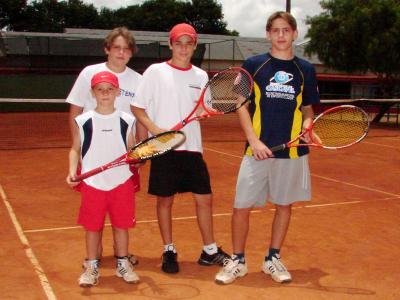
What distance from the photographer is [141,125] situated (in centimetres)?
439

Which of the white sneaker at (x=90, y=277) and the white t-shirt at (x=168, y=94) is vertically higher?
the white t-shirt at (x=168, y=94)

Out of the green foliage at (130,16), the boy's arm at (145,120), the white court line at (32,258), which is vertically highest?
the green foliage at (130,16)

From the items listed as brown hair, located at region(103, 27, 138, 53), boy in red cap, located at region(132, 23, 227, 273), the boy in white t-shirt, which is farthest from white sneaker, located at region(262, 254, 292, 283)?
brown hair, located at region(103, 27, 138, 53)

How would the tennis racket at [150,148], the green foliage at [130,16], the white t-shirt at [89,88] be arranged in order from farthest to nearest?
the green foliage at [130,16], the white t-shirt at [89,88], the tennis racket at [150,148]

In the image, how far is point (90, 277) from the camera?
4004mm

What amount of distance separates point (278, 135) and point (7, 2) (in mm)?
75485

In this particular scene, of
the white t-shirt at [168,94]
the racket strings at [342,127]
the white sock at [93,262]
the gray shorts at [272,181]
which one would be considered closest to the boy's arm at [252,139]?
the gray shorts at [272,181]

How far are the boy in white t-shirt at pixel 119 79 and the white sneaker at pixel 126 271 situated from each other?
0.60 metres

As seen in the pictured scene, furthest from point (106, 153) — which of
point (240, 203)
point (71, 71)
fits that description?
point (71, 71)

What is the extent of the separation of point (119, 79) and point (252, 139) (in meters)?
1.23

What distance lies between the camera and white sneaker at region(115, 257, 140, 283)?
13.4 feet

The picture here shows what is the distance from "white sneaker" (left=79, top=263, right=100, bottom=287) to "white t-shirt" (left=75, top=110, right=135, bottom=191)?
61cm

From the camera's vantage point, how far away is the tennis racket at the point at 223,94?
402 cm

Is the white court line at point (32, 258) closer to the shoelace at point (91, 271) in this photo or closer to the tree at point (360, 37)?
the shoelace at point (91, 271)
